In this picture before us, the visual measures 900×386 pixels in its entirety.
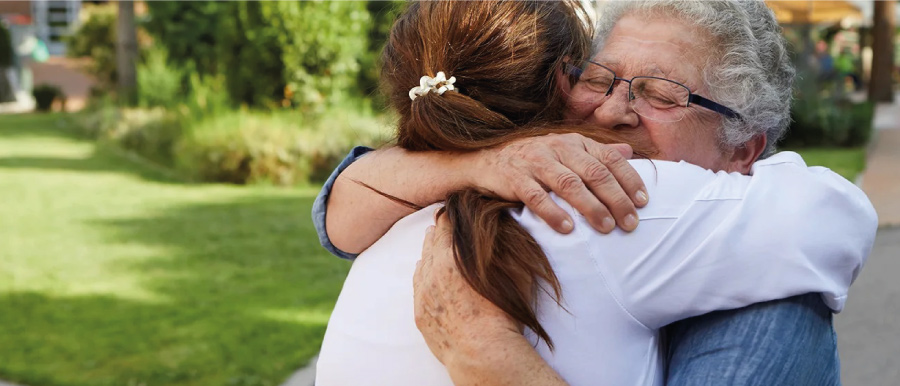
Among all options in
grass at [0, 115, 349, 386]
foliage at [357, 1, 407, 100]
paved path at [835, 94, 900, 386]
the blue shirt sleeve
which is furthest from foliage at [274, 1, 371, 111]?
the blue shirt sleeve

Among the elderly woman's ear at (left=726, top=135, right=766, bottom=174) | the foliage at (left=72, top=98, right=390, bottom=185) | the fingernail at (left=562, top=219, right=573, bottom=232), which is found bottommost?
the foliage at (left=72, top=98, right=390, bottom=185)

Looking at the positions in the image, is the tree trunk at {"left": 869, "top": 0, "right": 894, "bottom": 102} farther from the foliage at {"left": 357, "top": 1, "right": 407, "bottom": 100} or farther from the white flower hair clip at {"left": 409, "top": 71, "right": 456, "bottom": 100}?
the white flower hair clip at {"left": 409, "top": 71, "right": 456, "bottom": 100}

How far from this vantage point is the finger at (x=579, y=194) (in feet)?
4.64

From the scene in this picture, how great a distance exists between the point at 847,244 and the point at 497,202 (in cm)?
56

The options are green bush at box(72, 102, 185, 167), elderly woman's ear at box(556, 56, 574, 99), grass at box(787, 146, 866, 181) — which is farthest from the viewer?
green bush at box(72, 102, 185, 167)

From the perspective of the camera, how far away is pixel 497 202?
155 centimetres

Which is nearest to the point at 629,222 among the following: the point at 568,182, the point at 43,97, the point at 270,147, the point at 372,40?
the point at 568,182

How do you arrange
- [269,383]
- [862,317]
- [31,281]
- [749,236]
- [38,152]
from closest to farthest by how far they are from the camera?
1. [749,236]
2. [269,383]
3. [862,317]
4. [31,281]
5. [38,152]

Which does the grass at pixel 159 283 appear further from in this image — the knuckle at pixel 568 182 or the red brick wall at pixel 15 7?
the red brick wall at pixel 15 7

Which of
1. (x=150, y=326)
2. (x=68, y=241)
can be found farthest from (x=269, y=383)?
(x=68, y=241)

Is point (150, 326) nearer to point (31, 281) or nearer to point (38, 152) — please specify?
point (31, 281)

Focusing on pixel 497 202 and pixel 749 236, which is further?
pixel 497 202

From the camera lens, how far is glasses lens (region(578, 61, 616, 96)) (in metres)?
1.87

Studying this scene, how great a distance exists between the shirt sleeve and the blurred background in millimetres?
800
